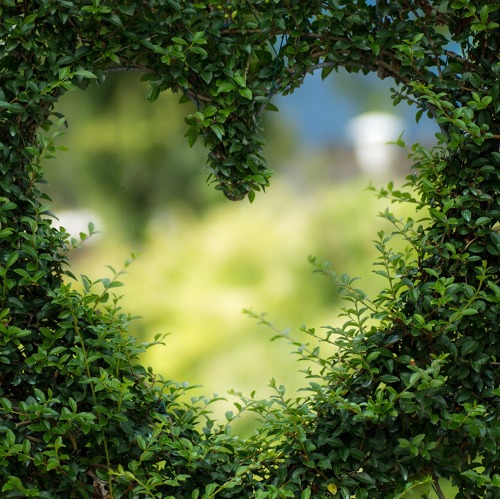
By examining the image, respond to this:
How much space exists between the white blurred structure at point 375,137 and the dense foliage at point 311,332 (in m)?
3.89

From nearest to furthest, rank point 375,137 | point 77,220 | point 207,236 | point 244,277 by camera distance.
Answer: point 244,277 → point 207,236 → point 375,137 → point 77,220

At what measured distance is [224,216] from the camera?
5.19 m

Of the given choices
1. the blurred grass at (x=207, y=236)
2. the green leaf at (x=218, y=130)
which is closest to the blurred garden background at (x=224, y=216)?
the blurred grass at (x=207, y=236)

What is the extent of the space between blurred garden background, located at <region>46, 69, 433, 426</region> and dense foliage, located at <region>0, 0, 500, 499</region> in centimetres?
257

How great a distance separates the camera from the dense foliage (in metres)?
1.53

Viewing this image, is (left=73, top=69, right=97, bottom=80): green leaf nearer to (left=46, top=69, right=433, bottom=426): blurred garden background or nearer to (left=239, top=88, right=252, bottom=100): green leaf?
(left=239, top=88, right=252, bottom=100): green leaf

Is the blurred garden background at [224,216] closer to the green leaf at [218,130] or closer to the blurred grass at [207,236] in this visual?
the blurred grass at [207,236]

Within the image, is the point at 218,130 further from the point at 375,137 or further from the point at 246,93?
the point at 375,137

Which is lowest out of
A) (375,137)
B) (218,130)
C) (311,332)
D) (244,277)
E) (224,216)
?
(311,332)

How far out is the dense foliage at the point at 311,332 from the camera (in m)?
1.53

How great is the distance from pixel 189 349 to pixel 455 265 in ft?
10.2

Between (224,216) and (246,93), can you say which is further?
(224,216)

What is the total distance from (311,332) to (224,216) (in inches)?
142

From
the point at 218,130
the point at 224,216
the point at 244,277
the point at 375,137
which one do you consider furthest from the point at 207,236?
the point at 218,130
